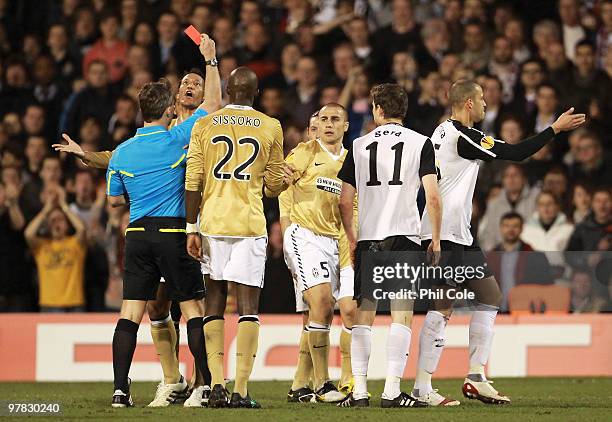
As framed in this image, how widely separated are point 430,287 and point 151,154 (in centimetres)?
222

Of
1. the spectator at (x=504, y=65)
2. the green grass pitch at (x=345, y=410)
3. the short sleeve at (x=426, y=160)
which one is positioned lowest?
the green grass pitch at (x=345, y=410)

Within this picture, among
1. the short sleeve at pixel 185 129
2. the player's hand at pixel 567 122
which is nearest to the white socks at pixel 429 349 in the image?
the player's hand at pixel 567 122

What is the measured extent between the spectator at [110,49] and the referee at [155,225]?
7.11 m

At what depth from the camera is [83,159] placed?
9.57 m

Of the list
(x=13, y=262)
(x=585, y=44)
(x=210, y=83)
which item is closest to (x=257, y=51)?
(x=585, y=44)

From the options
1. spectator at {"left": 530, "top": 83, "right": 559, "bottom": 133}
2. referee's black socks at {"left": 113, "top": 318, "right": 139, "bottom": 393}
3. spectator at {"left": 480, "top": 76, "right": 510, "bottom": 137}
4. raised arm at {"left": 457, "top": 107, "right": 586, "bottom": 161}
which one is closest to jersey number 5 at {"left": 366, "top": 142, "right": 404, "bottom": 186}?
raised arm at {"left": 457, "top": 107, "right": 586, "bottom": 161}

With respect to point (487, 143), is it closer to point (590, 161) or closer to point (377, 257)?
point (377, 257)

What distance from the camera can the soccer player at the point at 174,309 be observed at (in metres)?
9.02

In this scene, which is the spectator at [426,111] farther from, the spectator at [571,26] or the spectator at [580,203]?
the spectator at [571,26]

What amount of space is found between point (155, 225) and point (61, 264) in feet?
16.1

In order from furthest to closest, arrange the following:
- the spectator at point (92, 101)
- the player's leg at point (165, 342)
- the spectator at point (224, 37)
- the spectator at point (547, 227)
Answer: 1. the spectator at point (224, 37)
2. the spectator at point (92, 101)
3. the spectator at point (547, 227)
4. the player's leg at point (165, 342)

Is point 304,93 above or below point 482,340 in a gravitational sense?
above

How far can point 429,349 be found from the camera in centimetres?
902

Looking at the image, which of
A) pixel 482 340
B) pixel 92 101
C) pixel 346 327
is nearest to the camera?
pixel 482 340
